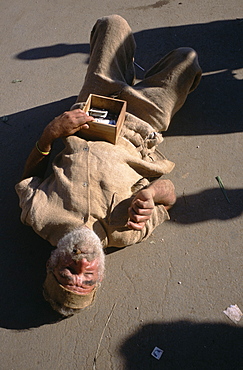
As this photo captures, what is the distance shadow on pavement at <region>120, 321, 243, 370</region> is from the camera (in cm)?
239

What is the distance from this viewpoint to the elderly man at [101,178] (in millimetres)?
2145

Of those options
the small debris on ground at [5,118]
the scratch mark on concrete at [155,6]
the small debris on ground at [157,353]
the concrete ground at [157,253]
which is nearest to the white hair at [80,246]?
the concrete ground at [157,253]

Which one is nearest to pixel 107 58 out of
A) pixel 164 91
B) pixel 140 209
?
pixel 164 91

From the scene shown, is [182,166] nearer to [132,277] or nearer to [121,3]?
[132,277]

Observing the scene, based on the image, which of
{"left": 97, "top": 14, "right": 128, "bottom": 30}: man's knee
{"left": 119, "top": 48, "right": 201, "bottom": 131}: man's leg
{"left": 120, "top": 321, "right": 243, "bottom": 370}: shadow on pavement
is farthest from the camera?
{"left": 97, "top": 14, "right": 128, "bottom": 30}: man's knee

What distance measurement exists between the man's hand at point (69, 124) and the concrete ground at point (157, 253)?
0.99 metres

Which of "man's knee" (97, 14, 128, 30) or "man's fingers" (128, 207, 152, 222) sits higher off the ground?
"man's knee" (97, 14, 128, 30)

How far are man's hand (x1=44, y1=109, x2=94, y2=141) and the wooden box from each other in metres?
0.06

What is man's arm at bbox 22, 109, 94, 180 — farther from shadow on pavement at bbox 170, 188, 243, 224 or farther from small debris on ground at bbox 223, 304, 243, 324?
small debris on ground at bbox 223, 304, 243, 324

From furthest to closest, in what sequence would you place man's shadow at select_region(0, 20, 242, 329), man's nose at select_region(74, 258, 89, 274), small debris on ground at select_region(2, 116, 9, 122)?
small debris on ground at select_region(2, 116, 9, 122)
man's shadow at select_region(0, 20, 242, 329)
man's nose at select_region(74, 258, 89, 274)

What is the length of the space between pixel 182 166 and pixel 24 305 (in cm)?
195

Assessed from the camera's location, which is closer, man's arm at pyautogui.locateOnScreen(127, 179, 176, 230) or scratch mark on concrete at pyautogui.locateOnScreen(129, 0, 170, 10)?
man's arm at pyautogui.locateOnScreen(127, 179, 176, 230)

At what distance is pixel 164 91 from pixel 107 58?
1.99ft

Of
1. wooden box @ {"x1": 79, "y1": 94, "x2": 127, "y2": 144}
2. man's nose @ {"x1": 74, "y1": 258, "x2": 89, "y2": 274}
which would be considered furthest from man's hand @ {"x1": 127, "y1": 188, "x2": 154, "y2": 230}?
wooden box @ {"x1": 79, "y1": 94, "x2": 127, "y2": 144}
